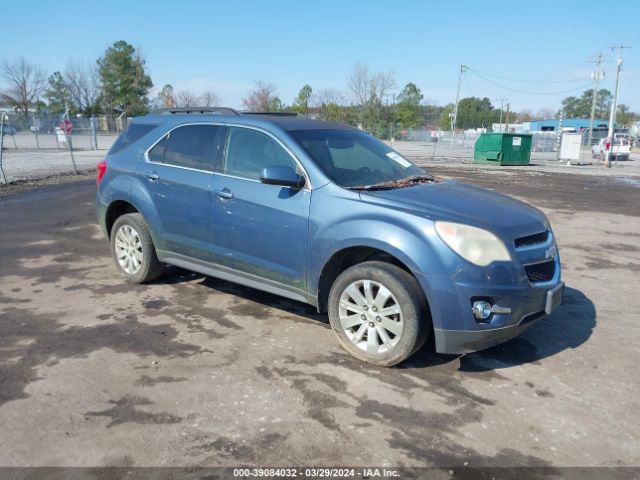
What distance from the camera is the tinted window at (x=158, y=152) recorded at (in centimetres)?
541

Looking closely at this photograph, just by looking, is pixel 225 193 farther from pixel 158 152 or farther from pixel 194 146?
pixel 158 152

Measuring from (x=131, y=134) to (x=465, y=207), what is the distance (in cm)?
377

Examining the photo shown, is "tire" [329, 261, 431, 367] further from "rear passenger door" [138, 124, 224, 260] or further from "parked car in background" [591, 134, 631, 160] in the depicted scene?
"parked car in background" [591, 134, 631, 160]

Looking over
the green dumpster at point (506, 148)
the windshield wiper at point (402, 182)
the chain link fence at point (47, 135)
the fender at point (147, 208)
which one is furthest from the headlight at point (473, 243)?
the chain link fence at point (47, 135)

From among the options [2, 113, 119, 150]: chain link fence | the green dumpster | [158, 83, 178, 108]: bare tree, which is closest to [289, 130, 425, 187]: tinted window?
the green dumpster

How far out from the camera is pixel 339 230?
13.2 feet

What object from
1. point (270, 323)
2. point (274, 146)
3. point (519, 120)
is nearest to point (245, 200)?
point (274, 146)

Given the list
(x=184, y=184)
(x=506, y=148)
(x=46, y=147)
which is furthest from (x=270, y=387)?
(x=46, y=147)

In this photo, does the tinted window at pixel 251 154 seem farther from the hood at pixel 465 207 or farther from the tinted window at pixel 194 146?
the hood at pixel 465 207

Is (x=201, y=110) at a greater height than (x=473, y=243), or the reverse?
(x=201, y=110)

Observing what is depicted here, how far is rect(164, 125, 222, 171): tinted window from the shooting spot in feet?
16.4

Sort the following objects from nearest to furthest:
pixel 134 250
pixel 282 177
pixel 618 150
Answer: pixel 282 177, pixel 134 250, pixel 618 150

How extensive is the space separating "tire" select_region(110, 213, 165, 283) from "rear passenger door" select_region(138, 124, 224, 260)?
249 millimetres

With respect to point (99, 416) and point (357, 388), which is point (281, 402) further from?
point (99, 416)
